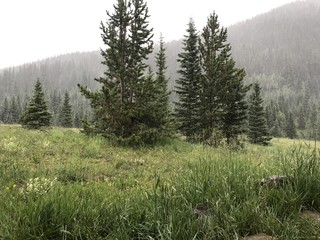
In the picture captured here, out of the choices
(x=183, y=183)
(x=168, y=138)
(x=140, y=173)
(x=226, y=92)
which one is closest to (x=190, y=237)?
(x=183, y=183)

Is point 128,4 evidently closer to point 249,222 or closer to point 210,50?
point 210,50

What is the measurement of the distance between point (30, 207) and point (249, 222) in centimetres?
243

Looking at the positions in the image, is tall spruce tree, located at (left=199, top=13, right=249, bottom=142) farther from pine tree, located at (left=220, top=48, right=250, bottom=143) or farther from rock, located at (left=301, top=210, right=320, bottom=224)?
rock, located at (left=301, top=210, right=320, bottom=224)

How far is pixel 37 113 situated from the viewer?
43719mm

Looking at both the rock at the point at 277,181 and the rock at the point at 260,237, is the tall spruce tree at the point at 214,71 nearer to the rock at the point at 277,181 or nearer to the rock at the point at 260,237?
the rock at the point at 277,181

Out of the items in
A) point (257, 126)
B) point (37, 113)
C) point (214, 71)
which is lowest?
point (257, 126)

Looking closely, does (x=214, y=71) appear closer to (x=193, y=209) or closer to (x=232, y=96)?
(x=232, y=96)

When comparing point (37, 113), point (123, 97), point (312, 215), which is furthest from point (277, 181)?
point (37, 113)

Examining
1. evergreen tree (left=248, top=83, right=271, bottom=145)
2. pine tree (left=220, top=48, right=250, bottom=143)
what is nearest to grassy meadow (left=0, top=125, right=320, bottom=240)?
pine tree (left=220, top=48, right=250, bottom=143)

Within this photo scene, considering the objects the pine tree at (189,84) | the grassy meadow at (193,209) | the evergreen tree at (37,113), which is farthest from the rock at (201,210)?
the evergreen tree at (37,113)

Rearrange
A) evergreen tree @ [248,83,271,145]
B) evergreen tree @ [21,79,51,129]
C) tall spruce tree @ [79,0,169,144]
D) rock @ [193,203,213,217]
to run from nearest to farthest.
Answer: rock @ [193,203,213,217] < tall spruce tree @ [79,0,169,144] < evergreen tree @ [21,79,51,129] < evergreen tree @ [248,83,271,145]

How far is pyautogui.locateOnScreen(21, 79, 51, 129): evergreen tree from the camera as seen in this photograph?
43.9 m

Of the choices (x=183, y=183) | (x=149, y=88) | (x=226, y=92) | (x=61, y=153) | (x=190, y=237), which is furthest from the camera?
(x=226, y=92)

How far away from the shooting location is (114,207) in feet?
12.5
